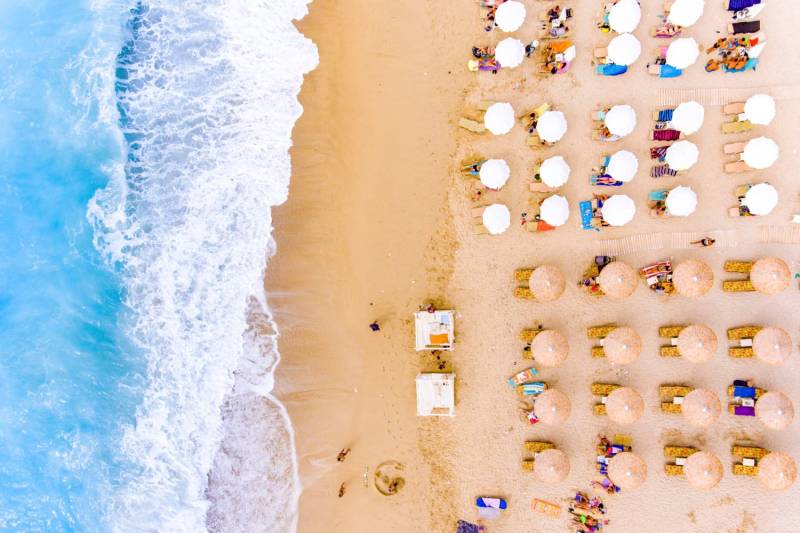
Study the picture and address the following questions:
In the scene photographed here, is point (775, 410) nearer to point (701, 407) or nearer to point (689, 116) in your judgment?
point (701, 407)

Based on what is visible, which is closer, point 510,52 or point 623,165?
point 623,165

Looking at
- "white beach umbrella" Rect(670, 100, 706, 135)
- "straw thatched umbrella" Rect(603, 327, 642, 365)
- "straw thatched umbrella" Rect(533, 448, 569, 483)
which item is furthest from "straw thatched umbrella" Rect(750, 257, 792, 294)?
"straw thatched umbrella" Rect(533, 448, 569, 483)

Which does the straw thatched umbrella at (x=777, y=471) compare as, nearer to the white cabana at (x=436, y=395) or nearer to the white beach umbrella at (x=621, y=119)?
the white cabana at (x=436, y=395)

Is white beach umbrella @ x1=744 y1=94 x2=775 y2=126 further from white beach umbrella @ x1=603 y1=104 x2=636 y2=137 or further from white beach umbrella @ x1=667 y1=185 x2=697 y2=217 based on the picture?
white beach umbrella @ x1=603 y1=104 x2=636 y2=137

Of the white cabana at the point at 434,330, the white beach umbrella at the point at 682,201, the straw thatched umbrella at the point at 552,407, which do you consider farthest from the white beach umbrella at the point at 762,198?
the white cabana at the point at 434,330

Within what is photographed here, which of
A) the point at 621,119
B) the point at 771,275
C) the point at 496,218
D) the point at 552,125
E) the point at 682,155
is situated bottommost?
the point at 771,275

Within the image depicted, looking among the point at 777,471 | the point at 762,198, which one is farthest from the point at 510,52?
the point at 777,471
